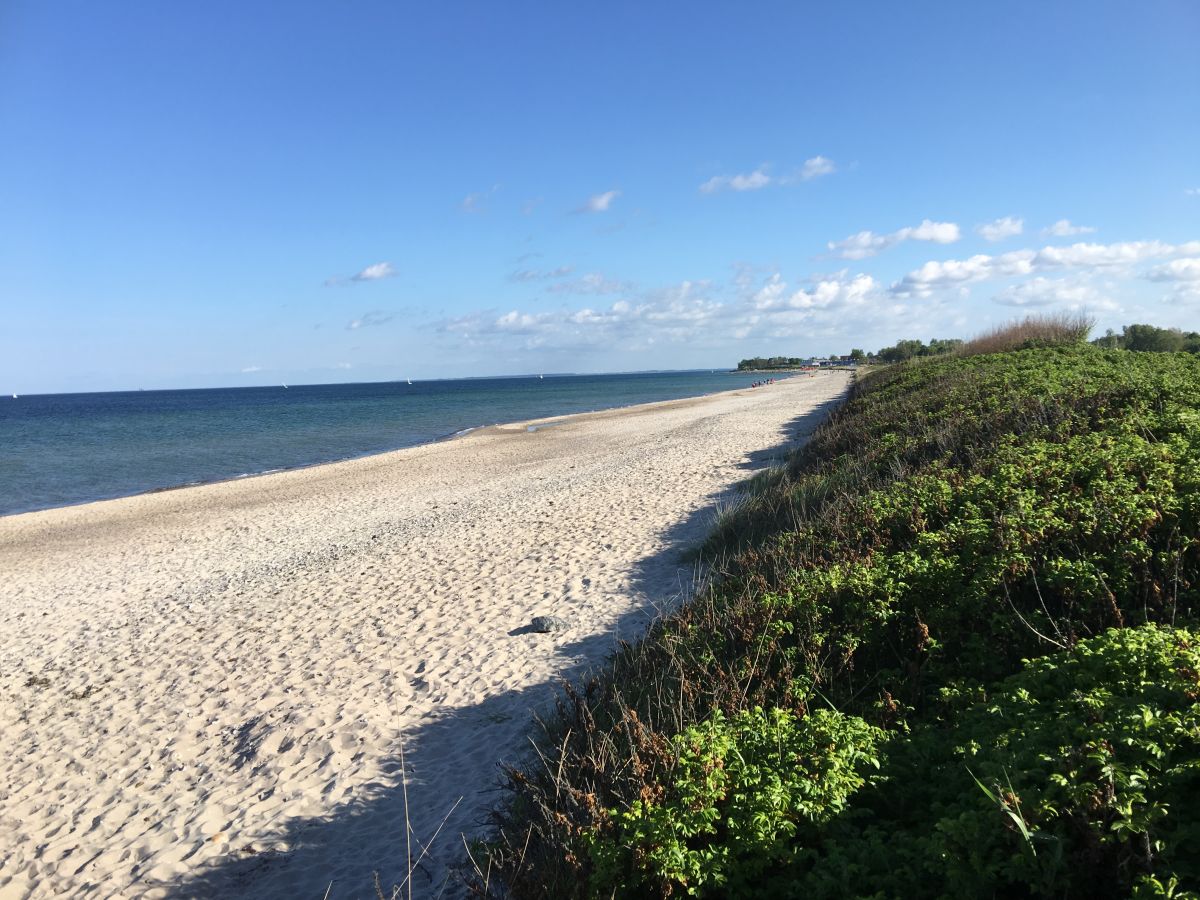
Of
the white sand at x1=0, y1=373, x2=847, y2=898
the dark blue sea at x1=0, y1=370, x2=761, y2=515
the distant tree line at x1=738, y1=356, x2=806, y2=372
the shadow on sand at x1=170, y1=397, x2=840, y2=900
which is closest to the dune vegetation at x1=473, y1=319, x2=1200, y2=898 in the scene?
the shadow on sand at x1=170, y1=397, x2=840, y2=900

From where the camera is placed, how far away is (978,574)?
445cm

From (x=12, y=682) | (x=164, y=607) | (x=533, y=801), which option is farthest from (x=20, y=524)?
(x=533, y=801)

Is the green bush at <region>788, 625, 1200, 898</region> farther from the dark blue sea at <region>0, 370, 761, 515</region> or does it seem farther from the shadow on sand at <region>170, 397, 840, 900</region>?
the dark blue sea at <region>0, 370, 761, 515</region>

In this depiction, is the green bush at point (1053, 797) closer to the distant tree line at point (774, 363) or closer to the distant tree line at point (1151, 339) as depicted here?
the distant tree line at point (1151, 339)

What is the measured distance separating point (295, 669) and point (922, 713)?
6.61 metres

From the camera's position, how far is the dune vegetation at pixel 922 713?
243 cm

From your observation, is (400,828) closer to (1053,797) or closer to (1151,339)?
(1053,797)

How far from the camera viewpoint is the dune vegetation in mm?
2434

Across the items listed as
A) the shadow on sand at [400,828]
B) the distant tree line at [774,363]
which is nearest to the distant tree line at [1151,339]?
the shadow on sand at [400,828]

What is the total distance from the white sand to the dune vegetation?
1190 mm

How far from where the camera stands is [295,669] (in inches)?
310

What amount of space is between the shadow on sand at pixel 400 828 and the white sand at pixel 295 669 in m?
0.02

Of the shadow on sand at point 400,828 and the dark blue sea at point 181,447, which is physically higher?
the dark blue sea at point 181,447

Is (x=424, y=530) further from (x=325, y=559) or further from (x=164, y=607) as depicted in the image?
(x=164, y=607)
